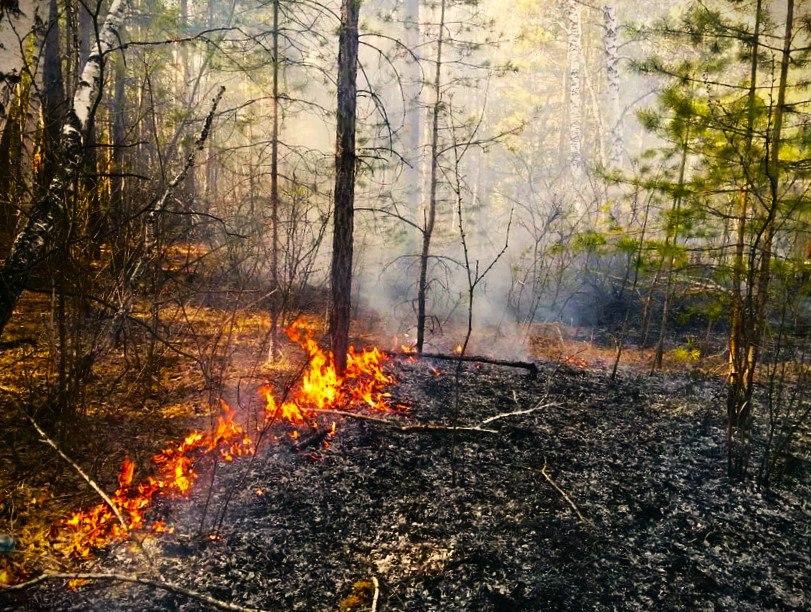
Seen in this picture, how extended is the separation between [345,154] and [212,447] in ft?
13.9

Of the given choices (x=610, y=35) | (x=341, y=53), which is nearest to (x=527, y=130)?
(x=610, y=35)

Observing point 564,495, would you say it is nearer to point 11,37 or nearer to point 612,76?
point 11,37

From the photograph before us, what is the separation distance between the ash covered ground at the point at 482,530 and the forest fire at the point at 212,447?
22 centimetres

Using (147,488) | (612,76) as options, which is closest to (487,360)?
(147,488)

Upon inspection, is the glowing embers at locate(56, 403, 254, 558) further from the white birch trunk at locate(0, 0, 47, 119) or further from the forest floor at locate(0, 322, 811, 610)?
the white birch trunk at locate(0, 0, 47, 119)

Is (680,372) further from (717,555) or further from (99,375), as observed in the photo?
(99,375)

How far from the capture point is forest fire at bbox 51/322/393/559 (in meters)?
4.09

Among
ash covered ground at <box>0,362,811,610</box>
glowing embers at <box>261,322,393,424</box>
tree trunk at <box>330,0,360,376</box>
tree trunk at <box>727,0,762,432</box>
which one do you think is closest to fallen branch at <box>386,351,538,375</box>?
glowing embers at <box>261,322,393,424</box>

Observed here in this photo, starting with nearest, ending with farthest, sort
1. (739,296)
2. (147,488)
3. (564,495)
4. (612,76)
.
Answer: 1. (147,488)
2. (564,495)
3. (739,296)
4. (612,76)

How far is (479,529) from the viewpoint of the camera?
4598 millimetres

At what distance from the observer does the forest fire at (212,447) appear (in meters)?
4.09

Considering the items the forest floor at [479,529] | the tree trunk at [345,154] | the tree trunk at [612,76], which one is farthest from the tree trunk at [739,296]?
the tree trunk at [612,76]

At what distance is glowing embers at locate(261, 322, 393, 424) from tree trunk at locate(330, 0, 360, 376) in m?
0.78

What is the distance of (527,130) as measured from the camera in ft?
105
